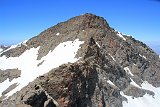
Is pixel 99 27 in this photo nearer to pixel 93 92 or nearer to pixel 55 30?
pixel 55 30

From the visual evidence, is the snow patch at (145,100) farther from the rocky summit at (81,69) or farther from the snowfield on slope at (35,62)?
the snowfield on slope at (35,62)

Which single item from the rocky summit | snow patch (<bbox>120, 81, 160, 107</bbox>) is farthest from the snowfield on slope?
snow patch (<bbox>120, 81, 160, 107</bbox>)

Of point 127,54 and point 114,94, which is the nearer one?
point 114,94

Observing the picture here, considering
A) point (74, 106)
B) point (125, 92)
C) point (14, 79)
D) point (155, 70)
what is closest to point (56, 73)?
point (74, 106)

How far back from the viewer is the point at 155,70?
12012 centimetres

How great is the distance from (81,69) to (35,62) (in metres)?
22.9

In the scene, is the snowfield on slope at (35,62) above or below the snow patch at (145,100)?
above

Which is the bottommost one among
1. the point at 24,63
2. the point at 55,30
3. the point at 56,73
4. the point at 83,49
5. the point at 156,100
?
the point at 156,100

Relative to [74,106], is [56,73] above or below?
above

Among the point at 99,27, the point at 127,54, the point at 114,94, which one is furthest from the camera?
the point at 127,54

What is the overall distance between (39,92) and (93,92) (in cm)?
2979

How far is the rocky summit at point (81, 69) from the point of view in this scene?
190 feet

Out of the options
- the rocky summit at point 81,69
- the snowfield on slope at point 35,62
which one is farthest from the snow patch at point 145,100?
the snowfield on slope at point 35,62

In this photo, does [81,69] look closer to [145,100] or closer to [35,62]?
[35,62]
